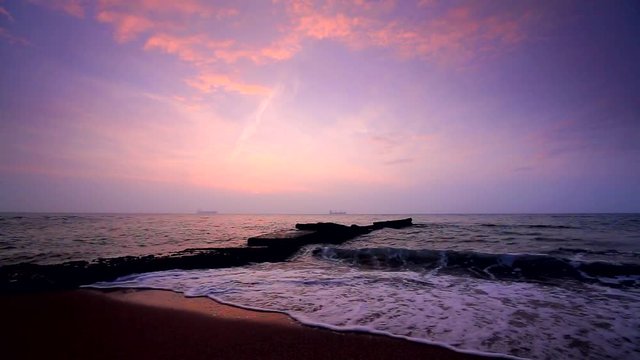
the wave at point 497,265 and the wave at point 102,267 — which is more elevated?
the wave at point 102,267

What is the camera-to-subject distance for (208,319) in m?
4.71

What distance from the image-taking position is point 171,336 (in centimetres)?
402

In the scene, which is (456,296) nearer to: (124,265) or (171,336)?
(171,336)

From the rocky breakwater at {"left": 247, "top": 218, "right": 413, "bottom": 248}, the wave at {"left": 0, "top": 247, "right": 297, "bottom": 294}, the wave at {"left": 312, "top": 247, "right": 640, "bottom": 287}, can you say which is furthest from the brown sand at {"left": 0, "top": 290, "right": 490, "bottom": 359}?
the rocky breakwater at {"left": 247, "top": 218, "right": 413, "bottom": 248}

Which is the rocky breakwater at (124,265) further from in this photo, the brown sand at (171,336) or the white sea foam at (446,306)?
the brown sand at (171,336)

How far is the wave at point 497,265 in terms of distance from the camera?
8648 millimetres

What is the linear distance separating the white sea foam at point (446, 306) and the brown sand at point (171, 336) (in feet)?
1.30

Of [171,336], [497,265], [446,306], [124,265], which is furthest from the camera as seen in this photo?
[497,265]

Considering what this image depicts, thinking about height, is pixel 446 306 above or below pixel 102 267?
below

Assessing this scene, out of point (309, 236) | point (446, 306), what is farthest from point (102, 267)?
point (309, 236)

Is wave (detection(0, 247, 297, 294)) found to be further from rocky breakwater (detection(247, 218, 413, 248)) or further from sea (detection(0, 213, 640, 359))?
rocky breakwater (detection(247, 218, 413, 248))

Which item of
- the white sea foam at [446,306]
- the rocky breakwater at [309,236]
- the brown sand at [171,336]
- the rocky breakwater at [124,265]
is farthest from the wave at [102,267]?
the rocky breakwater at [309,236]

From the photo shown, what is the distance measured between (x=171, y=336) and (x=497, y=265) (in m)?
9.64

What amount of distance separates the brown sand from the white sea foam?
1.30 ft
